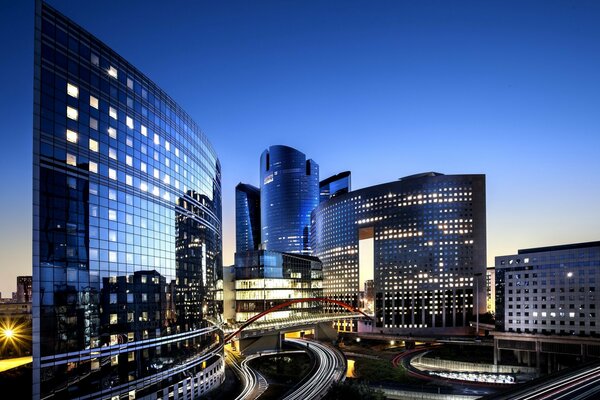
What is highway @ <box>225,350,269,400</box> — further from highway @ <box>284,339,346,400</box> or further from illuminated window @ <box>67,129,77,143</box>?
illuminated window @ <box>67,129,77,143</box>

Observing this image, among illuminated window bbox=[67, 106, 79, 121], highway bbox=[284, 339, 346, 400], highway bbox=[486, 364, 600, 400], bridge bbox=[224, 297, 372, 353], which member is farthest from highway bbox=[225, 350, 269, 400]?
illuminated window bbox=[67, 106, 79, 121]

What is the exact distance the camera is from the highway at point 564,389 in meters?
49.7

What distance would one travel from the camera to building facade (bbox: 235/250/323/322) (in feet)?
393

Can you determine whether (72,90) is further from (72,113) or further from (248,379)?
(248,379)

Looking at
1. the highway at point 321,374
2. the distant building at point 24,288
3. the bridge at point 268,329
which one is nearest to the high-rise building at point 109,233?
the highway at point 321,374

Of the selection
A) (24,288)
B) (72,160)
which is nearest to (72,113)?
(72,160)

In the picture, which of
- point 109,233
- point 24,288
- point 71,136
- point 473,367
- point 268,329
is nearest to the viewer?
point 71,136

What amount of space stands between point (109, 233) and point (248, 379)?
143ft

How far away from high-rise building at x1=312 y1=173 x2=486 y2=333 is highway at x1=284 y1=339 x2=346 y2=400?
61942 millimetres

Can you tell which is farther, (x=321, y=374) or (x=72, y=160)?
(x=321, y=374)

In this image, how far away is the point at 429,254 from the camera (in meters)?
165

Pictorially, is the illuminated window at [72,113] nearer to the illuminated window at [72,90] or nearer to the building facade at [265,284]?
the illuminated window at [72,90]

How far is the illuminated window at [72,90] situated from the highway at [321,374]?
166ft

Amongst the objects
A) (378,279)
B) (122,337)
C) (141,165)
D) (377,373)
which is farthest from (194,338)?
(378,279)
